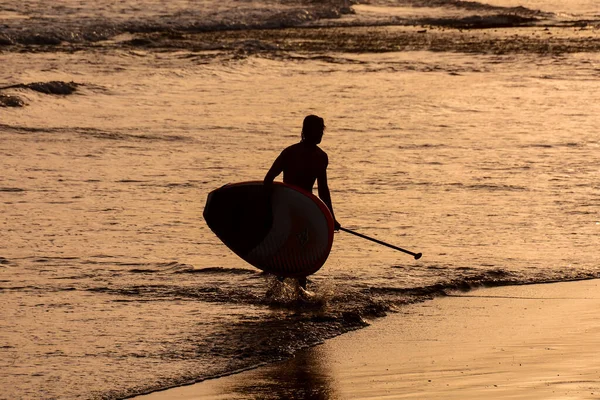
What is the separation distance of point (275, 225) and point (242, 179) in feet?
13.2

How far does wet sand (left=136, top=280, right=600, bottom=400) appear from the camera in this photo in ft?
21.2

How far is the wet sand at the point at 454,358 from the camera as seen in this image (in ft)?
21.2

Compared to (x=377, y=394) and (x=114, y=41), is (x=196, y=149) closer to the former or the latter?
(x=377, y=394)

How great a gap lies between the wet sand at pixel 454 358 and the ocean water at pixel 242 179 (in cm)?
29

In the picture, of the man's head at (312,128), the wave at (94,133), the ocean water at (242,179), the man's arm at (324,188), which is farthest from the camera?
the wave at (94,133)

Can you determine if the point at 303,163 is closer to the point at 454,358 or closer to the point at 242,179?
the point at 454,358

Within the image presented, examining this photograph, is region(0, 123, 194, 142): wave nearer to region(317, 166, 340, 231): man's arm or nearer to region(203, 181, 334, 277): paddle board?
region(203, 181, 334, 277): paddle board

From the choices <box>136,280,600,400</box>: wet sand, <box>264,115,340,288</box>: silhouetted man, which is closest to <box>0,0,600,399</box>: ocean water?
<box>136,280,600,400</box>: wet sand

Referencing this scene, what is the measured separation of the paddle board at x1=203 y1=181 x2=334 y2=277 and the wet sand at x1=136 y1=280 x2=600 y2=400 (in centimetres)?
73

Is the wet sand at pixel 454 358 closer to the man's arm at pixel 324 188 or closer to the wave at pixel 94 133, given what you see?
the man's arm at pixel 324 188

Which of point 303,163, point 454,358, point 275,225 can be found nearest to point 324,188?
point 303,163

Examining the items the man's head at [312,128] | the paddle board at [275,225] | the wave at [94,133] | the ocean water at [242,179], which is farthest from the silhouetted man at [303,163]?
the wave at [94,133]

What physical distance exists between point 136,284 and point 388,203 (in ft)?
11.4

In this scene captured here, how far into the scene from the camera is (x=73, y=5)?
34000 mm
